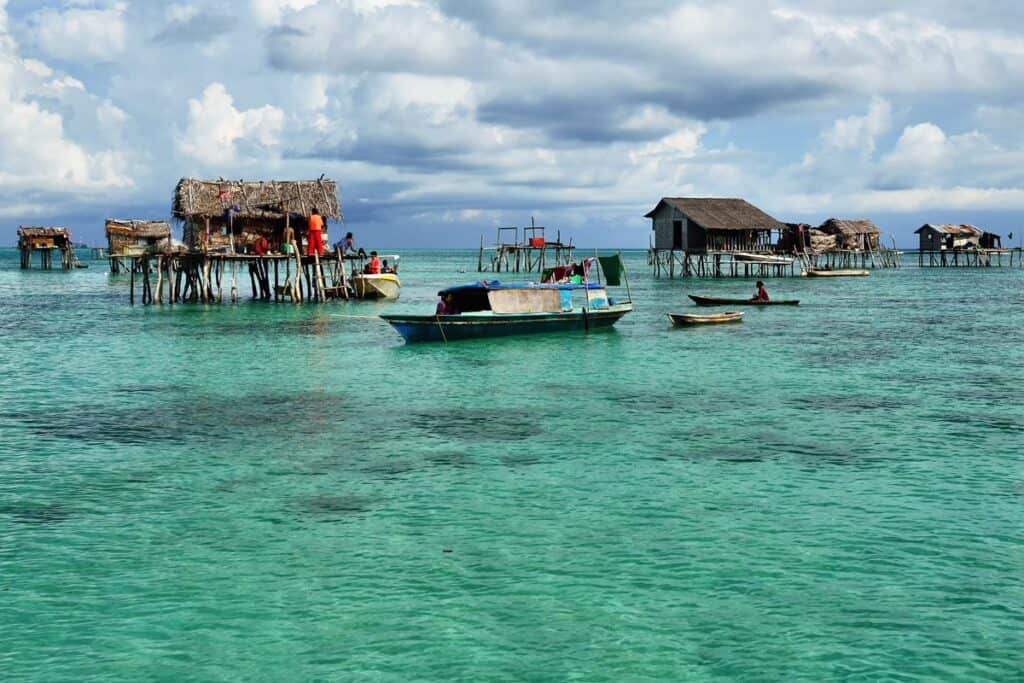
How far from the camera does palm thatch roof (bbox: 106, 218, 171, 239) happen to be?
71000 mm

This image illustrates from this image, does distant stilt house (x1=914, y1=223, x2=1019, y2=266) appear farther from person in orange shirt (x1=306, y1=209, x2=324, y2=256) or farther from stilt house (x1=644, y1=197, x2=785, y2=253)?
person in orange shirt (x1=306, y1=209, x2=324, y2=256)

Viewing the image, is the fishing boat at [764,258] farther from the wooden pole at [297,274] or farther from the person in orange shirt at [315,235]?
the wooden pole at [297,274]

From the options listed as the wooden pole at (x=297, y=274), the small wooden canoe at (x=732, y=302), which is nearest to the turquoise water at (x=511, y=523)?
the small wooden canoe at (x=732, y=302)

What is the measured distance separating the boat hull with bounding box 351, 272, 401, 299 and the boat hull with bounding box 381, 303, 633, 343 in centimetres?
1734

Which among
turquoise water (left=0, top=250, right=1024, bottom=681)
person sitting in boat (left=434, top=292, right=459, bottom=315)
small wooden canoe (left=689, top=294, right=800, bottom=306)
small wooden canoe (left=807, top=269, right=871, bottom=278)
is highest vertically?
small wooden canoe (left=807, top=269, right=871, bottom=278)

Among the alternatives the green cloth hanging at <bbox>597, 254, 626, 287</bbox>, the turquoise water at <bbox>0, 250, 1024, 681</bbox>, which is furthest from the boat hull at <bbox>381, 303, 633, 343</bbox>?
the turquoise water at <bbox>0, 250, 1024, 681</bbox>

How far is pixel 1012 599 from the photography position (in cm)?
834

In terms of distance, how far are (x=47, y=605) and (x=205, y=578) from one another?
129 centimetres

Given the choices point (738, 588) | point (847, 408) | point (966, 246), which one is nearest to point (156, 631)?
point (738, 588)

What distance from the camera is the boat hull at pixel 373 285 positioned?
1732 inches

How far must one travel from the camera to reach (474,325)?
26266 mm

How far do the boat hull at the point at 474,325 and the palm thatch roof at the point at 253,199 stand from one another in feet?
56.3

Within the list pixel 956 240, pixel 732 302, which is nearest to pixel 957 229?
pixel 956 240

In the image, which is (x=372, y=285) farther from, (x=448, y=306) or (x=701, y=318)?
(x=448, y=306)
